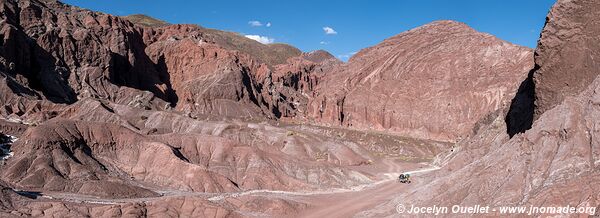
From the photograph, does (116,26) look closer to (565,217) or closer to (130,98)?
(130,98)

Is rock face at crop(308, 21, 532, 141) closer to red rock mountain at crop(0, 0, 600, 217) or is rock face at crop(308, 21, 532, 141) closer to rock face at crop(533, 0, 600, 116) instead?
red rock mountain at crop(0, 0, 600, 217)

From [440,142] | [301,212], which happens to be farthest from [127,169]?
[440,142]

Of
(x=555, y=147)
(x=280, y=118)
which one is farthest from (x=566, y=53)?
(x=280, y=118)

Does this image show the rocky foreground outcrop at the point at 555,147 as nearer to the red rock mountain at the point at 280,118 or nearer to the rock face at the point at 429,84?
the red rock mountain at the point at 280,118

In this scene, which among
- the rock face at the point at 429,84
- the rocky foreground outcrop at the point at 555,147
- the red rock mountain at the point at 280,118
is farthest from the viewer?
the rock face at the point at 429,84

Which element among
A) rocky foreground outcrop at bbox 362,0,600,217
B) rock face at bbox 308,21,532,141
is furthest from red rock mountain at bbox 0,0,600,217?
rock face at bbox 308,21,532,141

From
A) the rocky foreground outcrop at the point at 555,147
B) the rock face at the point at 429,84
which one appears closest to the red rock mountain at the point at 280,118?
the rocky foreground outcrop at the point at 555,147
